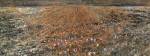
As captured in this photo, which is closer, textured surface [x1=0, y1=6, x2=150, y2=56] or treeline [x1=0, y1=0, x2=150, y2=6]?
textured surface [x1=0, y1=6, x2=150, y2=56]

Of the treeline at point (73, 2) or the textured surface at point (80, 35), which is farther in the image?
the treeline at point (73, 2)

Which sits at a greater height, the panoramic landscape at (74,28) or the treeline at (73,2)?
the treeline at (73,2)

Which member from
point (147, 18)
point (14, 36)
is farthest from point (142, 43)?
point (14, 36)

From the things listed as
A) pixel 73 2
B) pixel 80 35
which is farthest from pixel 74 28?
pixel 73 2

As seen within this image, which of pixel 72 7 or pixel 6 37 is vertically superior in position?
pixel 72 7

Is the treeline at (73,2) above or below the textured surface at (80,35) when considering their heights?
above

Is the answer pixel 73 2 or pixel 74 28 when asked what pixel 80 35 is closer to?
pixel 74 28

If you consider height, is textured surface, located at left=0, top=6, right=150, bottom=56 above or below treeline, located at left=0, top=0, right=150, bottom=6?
below

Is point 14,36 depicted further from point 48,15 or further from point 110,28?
point 110,28
